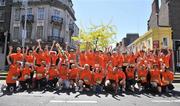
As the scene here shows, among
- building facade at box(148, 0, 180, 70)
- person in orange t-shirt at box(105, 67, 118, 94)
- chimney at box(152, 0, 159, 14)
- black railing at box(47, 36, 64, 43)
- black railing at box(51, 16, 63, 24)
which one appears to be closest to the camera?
person in orange t-shirt at box(105, 67, 118, 94)

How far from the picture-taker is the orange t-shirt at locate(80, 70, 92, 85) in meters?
12.8

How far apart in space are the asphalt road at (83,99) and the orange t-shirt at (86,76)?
1060 millimetres

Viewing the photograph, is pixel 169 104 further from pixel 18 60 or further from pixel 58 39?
pixel 58 39

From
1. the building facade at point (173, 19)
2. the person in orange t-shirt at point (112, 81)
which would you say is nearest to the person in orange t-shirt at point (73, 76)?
the person in orange t-shirt at point (112, 81)

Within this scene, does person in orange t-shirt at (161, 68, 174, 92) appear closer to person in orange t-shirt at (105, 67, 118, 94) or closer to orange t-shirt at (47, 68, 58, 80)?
person in orange t-shirt at (105, 67, 118, 94)

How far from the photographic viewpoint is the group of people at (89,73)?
12.8 meters

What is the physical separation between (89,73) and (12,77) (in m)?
3.67

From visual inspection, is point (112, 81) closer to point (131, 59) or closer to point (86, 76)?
point (86, 76)

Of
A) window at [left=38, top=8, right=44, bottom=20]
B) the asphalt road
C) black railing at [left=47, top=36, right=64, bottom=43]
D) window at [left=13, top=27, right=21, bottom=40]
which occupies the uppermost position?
window at [left=38, top=8, right=44, bottom=20]

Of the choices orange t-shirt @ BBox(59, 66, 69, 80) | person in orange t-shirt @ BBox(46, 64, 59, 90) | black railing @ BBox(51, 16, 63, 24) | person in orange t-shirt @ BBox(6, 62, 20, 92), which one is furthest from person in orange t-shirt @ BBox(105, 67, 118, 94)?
black railing @ BBox(51, 16, 63, 24)

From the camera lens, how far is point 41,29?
143ft

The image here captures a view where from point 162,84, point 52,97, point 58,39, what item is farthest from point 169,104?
point 58,39

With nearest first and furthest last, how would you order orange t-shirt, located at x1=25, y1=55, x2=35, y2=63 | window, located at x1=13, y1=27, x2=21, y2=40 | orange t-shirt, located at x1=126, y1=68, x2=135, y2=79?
1. orange t-shirt, located at x1=126, y1=68, x2=135, y2=79
2. orange t-shirt, located at x1=25, y1=55, x2=35, y2=63
3. window, located at x1=13, y1=27, x2=21, y2=40

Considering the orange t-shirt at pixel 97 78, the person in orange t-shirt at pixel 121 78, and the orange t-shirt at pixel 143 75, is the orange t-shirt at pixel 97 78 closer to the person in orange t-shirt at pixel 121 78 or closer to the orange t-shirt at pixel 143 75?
the person in orange t-shirt at pixel 121 78
